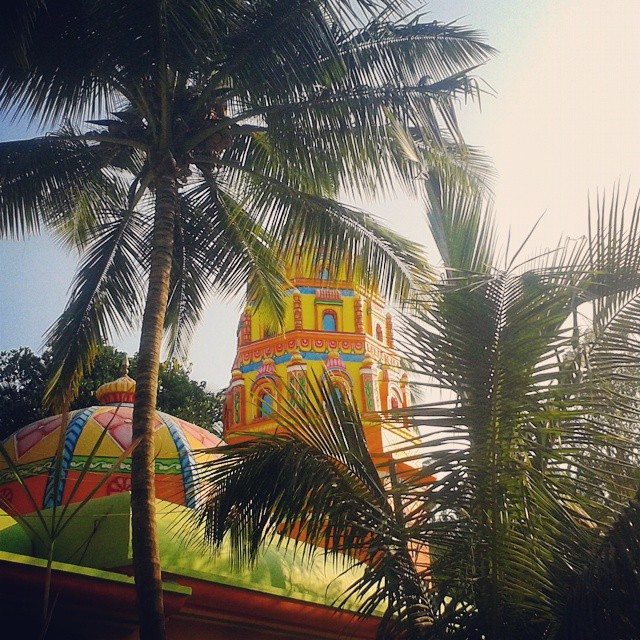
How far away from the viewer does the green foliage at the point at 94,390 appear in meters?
24.0

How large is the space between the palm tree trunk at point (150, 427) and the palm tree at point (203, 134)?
14 mm

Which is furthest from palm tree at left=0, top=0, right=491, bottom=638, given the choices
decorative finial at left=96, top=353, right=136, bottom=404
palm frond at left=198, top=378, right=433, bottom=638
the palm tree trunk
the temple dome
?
decorative finial at left=96, top=353, right=136, bottom=404

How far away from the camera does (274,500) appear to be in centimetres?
509

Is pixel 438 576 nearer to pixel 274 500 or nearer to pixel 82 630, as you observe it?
pixel 274 500

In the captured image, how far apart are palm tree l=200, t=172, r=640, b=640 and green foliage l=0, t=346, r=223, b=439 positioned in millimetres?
19302

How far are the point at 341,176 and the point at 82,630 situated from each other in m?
4.76

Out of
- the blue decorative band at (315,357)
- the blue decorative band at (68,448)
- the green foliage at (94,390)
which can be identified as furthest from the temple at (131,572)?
the green foliage at (94,390)

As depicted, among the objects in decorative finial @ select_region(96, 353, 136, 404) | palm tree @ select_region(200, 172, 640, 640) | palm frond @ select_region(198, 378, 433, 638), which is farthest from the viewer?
decorative finial @ select_region(96, 353, 136, 404)

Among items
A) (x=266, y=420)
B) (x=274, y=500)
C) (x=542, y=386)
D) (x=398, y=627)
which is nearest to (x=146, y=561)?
(x=274, y=500)

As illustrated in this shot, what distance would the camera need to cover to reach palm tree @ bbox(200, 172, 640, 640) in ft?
14.4

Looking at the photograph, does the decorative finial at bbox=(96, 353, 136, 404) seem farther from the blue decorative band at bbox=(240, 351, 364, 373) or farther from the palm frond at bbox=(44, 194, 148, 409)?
the palm frond at bbox=(44, 194, 148, 409)

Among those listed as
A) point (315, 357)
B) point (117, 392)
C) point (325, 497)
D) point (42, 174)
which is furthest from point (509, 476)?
point (315, 357)

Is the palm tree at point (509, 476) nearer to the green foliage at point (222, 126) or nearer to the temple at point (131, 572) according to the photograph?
the temple at point (131, 572)

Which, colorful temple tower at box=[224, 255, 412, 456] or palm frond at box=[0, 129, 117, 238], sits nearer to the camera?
palm frond at box=[0, 129, 117, 238]
